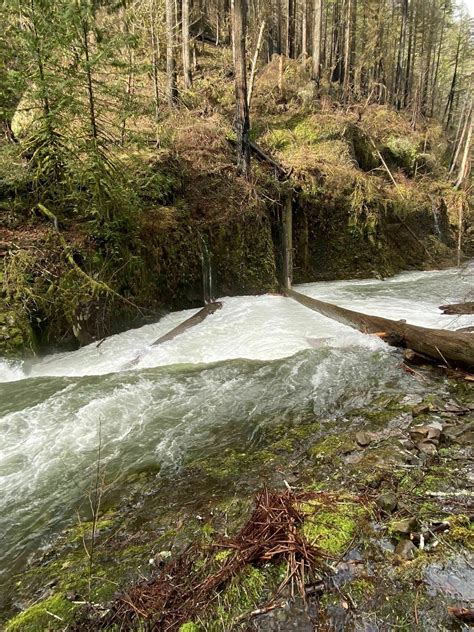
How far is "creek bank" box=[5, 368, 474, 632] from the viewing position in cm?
218

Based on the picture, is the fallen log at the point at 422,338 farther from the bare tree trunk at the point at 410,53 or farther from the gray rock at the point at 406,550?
the bare tree trunk at the point at 410,53

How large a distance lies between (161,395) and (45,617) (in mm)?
3383

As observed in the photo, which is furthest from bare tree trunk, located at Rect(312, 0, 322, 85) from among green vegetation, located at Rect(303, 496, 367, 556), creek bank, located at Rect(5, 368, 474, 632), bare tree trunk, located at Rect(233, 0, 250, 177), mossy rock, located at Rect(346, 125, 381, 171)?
green vegetation, located at Rect(303, 496, 367, 556)

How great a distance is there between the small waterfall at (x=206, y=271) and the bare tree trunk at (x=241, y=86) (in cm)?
341

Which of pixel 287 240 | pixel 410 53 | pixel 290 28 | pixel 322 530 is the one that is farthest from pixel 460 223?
pixel 322 530

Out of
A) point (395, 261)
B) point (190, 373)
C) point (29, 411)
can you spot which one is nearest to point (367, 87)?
point (395, 261)

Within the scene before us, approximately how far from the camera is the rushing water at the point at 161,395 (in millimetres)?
3900

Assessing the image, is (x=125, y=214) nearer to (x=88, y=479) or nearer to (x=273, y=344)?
(x=273, y=344)

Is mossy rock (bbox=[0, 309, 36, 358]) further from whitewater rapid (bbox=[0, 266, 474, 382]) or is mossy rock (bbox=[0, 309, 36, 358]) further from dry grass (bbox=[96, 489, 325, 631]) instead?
dry grass (bbox=[96, 489, 325, 631])

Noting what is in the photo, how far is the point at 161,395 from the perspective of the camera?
562cm

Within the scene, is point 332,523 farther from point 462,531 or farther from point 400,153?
point 400,153

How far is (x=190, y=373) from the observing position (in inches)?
253

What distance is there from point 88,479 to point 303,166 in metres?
13.5

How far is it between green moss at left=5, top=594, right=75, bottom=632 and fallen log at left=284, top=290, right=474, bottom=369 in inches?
221
